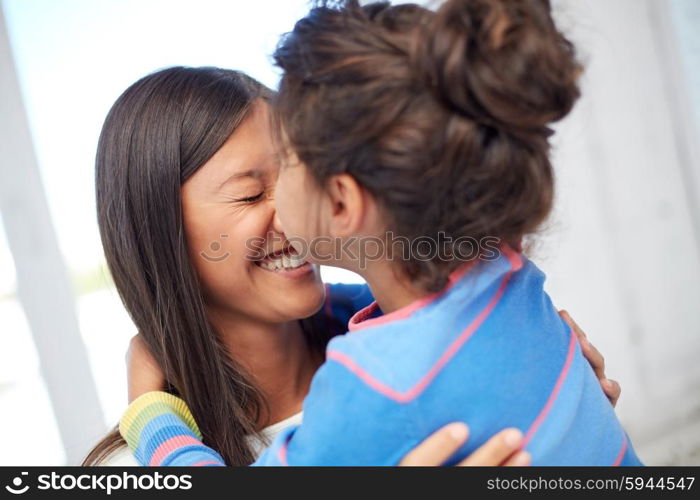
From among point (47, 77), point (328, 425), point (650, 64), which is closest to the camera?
point (328, 425)

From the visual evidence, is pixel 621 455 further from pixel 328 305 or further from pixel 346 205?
pixel 328 305

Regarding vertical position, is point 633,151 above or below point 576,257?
above

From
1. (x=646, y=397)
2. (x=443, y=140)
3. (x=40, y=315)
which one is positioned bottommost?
(x=646, y=397)

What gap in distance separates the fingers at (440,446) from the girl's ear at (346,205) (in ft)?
0.87

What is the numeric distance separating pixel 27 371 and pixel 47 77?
981 millimetres

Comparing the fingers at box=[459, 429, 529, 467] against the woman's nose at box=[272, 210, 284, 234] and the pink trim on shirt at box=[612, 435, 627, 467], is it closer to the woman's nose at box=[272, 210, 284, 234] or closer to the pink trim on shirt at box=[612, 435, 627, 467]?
the pink trim on shirt at box=[612, 435, 627, 467]

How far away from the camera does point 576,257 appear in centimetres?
260

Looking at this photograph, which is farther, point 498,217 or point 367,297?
point 367,297

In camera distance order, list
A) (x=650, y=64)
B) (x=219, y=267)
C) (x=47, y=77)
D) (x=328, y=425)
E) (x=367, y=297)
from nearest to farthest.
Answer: (x=328, y=425), (x=219, y=267), (x=367, y=297), (x=47, y=77), (x=650, y=64)

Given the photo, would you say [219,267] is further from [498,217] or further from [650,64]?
[650,64]

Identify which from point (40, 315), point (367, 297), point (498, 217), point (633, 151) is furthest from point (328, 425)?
point (633, 151)
